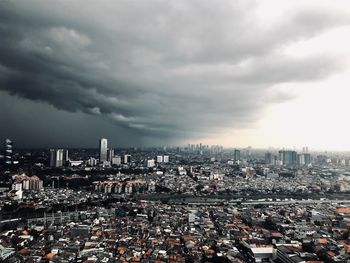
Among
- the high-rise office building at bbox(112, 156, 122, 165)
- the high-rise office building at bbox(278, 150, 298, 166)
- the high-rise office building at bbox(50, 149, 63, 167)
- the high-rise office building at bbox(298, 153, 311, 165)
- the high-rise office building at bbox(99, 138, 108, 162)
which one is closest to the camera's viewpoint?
the high-rise office building at bbox(50, 149, 63, 167)

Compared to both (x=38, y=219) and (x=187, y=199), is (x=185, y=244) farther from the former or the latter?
(x=187, y=199)

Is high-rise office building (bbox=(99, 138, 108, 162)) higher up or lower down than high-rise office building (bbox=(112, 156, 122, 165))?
higher up

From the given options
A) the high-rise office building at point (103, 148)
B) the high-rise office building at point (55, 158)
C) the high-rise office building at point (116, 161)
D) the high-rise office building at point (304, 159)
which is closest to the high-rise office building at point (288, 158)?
the high-rise office building at point (304, 159)

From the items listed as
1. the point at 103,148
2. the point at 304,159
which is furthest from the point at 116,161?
the point at 304,159

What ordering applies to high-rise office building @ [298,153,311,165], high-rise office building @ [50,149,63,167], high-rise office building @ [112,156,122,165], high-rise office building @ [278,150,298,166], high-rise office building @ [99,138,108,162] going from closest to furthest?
high-rise office building @ [50,149,63,167] < high-rise office building @ [112,156,122,165] < high-rise office building @ [99,138,108,162] < high-rise office building @ [298,153,311,165] < high-rise office building @ [278,150,298,166]

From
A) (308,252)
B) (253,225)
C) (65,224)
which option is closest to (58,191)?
(65,224)

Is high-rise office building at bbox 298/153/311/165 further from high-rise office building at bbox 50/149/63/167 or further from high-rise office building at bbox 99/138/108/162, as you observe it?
high-rise office building at bbox 50/149/63/167

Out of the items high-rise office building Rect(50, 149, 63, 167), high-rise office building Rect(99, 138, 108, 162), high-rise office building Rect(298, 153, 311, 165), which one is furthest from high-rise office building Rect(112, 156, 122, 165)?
high-rise office building Rect(298, 153, 311, 165)

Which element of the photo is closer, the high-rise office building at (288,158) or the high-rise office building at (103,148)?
the high-rise office building at (103,148)

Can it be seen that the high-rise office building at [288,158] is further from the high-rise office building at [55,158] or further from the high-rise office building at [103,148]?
the high-rise office building at [55,158]

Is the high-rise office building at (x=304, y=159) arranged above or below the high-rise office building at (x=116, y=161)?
above

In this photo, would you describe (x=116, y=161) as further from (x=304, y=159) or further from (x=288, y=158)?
(x=304, y=159)
